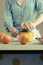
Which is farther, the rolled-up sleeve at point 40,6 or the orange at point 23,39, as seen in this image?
the rolled-up sleeve at point 40,6

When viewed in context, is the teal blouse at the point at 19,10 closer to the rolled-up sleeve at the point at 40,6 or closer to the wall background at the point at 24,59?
the rolled-up sleeve at the point at 40,6

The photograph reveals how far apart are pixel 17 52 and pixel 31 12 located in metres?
1.15

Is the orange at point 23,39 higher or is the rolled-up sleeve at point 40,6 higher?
the rolled-up sleeve at point 40,6

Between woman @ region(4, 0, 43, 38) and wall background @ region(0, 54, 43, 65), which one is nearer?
wall background @ region(0, 54, 43, 65)

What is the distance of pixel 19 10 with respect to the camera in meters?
2.01

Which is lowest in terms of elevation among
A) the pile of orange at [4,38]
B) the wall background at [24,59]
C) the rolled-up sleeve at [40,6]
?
the wall background at [24,59]

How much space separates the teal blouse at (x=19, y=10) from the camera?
6.52 ft

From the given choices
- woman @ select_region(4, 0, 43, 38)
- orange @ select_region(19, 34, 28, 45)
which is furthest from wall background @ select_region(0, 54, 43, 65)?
woman @ select_region(4, 0, 43, 38)

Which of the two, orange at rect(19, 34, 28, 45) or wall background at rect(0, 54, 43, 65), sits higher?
orange at rect(19, 34, 28, 45)

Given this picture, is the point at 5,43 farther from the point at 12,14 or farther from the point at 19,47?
the point at 12,14

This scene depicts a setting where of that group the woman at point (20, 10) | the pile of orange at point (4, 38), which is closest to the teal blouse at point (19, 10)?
the woman at point (20, 10)

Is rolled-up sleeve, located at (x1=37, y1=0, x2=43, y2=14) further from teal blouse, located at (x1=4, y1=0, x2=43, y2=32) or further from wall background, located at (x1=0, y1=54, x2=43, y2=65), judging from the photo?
wall background, located at (x1=0, y1=54, x2=43, y2=65)

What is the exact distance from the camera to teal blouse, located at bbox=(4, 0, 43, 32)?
78.2 inches

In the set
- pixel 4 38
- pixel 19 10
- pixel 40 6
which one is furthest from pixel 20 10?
pixel 4 38
